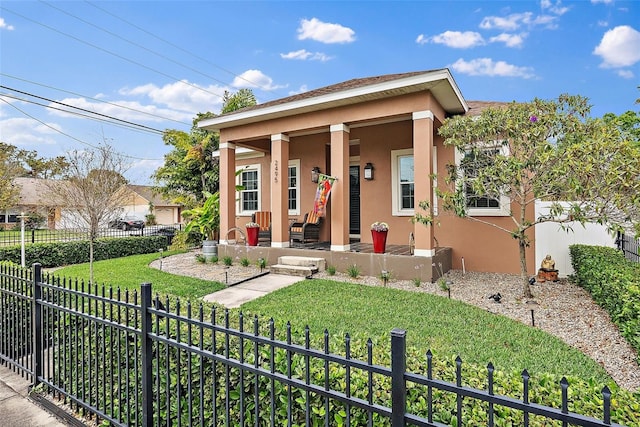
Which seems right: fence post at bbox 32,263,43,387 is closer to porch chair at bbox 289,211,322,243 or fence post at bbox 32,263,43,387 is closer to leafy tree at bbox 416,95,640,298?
leafy tree at bbox 416,95,640,298

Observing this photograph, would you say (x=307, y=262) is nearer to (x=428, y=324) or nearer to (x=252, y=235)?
(x=252, y=235)

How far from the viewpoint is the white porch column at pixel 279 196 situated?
9.59m

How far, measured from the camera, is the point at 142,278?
28.2 feet

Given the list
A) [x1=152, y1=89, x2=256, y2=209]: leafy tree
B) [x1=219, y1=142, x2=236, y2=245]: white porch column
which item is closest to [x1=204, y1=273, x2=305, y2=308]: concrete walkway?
[x1=219, y1=142, x2=236, y2=245]: white porch column

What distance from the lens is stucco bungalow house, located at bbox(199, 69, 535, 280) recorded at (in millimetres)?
7707

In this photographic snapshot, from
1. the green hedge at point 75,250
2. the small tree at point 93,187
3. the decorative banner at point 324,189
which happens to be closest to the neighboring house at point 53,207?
the small tree at point 93,187

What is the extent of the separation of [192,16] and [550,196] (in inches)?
509

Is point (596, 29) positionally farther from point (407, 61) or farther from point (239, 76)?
point (239, 76)

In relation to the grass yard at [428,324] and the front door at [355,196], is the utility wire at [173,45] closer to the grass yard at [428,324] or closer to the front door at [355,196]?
the front door at [355,196]

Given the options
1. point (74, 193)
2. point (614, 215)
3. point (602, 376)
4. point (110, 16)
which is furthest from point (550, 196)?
point (110, 16)

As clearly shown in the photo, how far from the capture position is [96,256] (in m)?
13.0

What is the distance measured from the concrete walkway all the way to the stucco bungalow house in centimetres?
122

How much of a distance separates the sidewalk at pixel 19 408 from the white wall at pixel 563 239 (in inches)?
372

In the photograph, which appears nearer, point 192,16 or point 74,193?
point 74,193
